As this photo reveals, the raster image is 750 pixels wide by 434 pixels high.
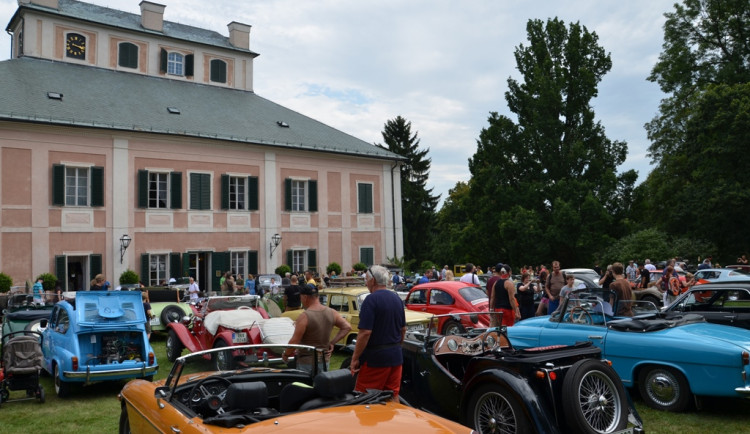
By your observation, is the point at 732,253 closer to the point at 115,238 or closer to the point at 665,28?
the point at 665,28

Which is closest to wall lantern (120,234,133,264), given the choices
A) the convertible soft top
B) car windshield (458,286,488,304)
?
car windshield (458,286,488,304)

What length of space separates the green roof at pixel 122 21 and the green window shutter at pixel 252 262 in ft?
40.4

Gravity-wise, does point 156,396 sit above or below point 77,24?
below

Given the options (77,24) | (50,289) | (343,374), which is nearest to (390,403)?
(343,374)

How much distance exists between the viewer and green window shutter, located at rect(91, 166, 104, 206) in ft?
80.6

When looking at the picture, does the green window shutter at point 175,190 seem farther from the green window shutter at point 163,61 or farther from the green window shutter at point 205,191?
the green window shutter at point 163,61

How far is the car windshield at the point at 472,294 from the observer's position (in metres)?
14.2

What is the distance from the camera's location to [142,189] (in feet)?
84.3

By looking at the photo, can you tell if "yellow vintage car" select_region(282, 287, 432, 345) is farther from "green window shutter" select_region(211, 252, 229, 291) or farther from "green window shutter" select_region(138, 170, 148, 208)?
"green window shutter" select_region(138, 170, 148, 208)

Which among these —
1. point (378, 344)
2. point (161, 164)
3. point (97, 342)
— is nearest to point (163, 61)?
point (161, 164)

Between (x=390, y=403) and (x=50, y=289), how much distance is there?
834 inches

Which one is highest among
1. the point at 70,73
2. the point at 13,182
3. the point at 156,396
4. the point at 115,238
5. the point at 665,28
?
the point at 665,28

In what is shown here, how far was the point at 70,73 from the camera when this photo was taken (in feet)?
92.1

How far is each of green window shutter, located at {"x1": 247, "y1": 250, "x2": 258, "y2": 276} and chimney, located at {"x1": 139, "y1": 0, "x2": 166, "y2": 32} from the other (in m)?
13.2
